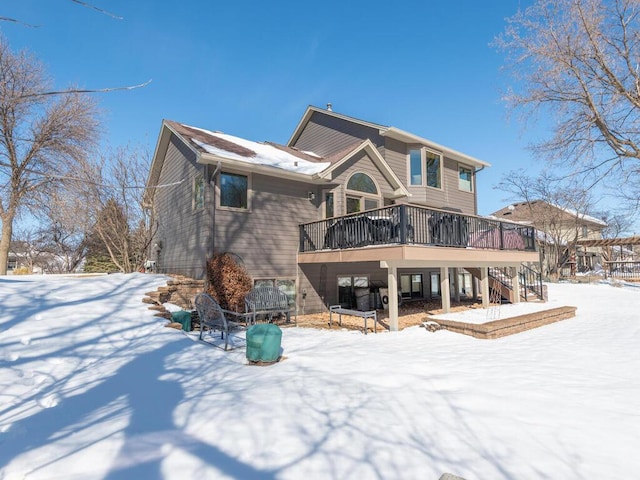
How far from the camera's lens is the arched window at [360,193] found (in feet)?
41.2

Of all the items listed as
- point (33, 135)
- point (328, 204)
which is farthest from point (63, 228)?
point (328, 204)

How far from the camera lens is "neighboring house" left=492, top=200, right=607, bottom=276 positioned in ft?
93.6

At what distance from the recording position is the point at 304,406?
4051mm

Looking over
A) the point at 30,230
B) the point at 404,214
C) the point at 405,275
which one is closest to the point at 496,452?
the point at 404,214

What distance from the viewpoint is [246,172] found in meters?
10.9

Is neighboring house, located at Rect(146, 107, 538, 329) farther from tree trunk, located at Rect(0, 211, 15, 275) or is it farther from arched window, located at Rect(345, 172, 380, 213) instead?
tree trunk, located at Rect(0, 211, 15, 275)

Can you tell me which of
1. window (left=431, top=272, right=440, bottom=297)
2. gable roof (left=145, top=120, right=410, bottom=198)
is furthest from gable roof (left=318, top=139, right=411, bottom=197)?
window (left=431, top=272, right=440, bottom=297)

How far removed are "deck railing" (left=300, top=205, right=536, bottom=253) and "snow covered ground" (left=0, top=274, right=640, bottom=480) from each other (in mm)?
2918

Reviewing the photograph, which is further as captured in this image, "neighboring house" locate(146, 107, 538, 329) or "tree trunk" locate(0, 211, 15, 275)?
"tree trunk" locate(0, 211, 15, 275)

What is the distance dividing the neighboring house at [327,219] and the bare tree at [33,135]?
11.4ft

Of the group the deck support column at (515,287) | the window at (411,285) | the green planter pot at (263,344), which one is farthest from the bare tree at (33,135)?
the deck support column at (515,287)

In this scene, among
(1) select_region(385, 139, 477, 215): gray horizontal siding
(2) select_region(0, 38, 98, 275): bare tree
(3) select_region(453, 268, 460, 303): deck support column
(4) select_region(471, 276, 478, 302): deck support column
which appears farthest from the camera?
(4) select_region(471, 276, 478, 302): deck support column

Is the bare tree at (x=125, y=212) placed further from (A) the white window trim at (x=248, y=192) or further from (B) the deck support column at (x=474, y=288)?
(B) the deck support column at (x=474, y=288)

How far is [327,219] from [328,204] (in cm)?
171
